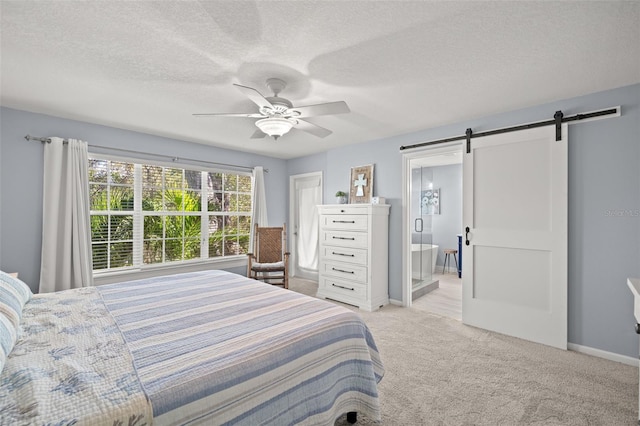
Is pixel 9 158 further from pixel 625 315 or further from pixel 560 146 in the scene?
pixel 625 315

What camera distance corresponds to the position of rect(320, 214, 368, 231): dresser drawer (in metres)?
4.03

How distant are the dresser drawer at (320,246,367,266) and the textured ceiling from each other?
6.10ft

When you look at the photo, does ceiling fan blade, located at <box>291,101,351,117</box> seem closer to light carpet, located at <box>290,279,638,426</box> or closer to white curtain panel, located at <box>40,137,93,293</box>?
light carpet, located at <box>290,279,638,426</box>

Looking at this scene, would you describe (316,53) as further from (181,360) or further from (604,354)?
(604,354)

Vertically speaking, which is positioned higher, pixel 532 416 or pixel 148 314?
pixel 148 314

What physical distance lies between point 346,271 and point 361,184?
4.37 feet

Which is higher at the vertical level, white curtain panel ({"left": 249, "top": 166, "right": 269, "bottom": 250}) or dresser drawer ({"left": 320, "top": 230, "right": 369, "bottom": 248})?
white curtain panel ({"left": 249, "top": 166, "right": 269, "bottom": 250})

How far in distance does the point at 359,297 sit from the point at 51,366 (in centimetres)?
334

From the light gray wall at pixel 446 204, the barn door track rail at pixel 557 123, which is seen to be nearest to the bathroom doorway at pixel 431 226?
the light gray wall at pixel 446 204

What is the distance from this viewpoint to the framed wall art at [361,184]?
444 cm

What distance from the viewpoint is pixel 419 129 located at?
3.89 meters

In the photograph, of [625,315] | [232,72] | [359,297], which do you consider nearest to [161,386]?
[232,72]

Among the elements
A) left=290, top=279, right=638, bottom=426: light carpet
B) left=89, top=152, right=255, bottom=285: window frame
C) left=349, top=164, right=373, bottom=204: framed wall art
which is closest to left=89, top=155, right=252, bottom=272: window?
left=89, top=152, right=255, bottom=285: window frame

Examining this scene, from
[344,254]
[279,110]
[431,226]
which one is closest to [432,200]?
[431,226]
